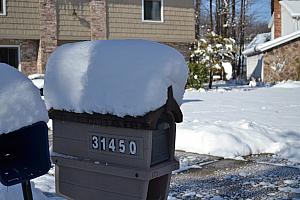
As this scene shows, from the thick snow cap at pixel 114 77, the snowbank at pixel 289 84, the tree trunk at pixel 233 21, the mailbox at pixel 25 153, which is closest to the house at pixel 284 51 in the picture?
the snowbank at pixel 289 84

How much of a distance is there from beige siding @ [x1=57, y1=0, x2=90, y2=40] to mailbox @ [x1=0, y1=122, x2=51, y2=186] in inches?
676

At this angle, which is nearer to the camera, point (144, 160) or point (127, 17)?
point (144, 160)

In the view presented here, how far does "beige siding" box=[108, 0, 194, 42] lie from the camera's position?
21.0m

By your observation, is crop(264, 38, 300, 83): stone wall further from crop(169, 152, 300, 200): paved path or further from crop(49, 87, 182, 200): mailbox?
crop(49, 87, 182, 200): mailbox

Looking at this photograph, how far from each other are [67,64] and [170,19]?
19564mm

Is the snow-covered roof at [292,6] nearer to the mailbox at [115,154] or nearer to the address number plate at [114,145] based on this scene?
the mailbox at [115,154]

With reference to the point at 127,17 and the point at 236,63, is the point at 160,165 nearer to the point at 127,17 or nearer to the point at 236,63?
the point at 127,17

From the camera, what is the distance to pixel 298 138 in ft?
27.6

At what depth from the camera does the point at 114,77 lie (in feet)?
9.46

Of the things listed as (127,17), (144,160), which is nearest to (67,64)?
(144,160)

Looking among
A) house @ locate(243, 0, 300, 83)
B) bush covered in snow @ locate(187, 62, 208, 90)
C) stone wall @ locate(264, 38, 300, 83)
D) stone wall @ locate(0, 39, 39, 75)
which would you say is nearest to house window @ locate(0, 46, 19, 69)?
stone wall @ locate(0, 39, 39, 75)

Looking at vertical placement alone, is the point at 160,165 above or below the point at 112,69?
below

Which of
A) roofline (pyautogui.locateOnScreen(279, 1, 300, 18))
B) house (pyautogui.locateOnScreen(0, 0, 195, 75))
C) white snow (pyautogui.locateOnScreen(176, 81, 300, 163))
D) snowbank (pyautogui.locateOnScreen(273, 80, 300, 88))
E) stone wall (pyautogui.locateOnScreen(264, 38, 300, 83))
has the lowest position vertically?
snowbank (pyautogui.locateOnScreen(273, 80, 300, 88))

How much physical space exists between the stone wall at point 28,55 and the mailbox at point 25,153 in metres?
16.7
